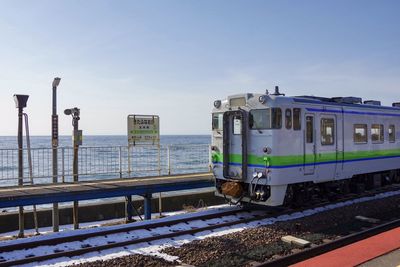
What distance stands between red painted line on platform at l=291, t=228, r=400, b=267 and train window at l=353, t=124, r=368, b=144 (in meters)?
5.79

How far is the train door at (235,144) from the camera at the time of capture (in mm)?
11609

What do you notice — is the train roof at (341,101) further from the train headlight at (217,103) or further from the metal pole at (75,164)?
the metal pole at (75,164)

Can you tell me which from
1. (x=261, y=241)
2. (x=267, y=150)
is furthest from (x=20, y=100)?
(x=261, y=241)

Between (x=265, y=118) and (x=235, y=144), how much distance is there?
1285 mm

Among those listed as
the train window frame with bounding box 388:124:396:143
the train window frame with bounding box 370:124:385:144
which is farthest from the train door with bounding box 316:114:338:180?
the train window frame with bounding box 388:124:396:143

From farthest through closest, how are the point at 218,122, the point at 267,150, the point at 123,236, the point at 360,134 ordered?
the point at 360,134, the point at 218,122, the point at 267,150, the point at 123,236

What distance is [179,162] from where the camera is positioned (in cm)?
1623

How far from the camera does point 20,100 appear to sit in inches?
505

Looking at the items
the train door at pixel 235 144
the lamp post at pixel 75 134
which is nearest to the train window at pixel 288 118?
the train door at pixel 235 144

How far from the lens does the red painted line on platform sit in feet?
22.0

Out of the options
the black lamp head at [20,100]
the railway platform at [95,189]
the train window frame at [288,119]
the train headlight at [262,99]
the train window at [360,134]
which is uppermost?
the black lamp head at [20,100]

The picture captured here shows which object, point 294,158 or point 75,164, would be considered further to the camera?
point 75,164

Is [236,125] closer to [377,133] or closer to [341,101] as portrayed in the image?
[341,101]

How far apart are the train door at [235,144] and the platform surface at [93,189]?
5.76ft
